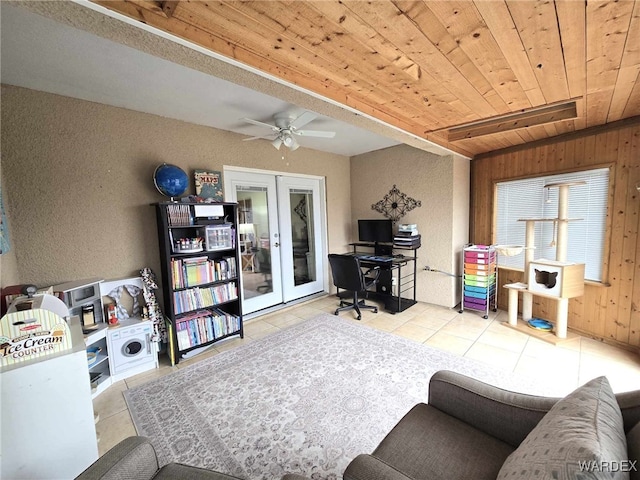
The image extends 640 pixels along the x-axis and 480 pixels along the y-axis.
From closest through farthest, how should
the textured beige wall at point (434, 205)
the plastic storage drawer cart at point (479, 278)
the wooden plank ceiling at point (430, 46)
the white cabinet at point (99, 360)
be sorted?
the wooden plank ceiling at point (430, 46) → the white cabinet at point (99, 360) → the plastic storage drawer cart at point (479, 278) → the textured beige wall at point (434, 205)

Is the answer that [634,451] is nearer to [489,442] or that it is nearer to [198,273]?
[489,442]

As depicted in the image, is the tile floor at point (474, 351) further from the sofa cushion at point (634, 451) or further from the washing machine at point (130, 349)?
the sofa cushion at point (634, 451)

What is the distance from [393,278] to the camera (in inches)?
165

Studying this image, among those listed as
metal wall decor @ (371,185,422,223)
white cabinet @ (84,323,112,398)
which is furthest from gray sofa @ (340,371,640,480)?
metal wall decor @ (371,185,422,223)

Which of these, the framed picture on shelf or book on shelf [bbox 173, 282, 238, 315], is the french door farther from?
book on shelf [bbox 173, 282, 238, 315]

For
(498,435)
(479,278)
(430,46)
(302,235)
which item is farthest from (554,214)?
(302,235)

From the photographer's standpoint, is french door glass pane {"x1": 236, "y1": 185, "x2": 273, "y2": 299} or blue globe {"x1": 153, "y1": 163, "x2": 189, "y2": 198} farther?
french door glass pane {"x1": 236, "y1": 185, "x2": 273, "y2": 299}

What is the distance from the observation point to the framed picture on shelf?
3.00m

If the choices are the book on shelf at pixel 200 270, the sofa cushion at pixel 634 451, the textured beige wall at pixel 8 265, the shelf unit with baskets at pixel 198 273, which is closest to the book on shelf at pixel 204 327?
the shelf unit with baskets at pixel 198 273

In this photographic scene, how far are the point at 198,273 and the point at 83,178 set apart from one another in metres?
1.31

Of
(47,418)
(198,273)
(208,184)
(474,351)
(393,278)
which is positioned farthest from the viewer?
(393,278)

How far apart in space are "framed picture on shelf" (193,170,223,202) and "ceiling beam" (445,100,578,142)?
269 centimetres

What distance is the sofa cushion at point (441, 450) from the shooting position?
40.2 inches

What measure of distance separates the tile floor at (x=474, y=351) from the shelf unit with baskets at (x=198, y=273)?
0.21 meters
